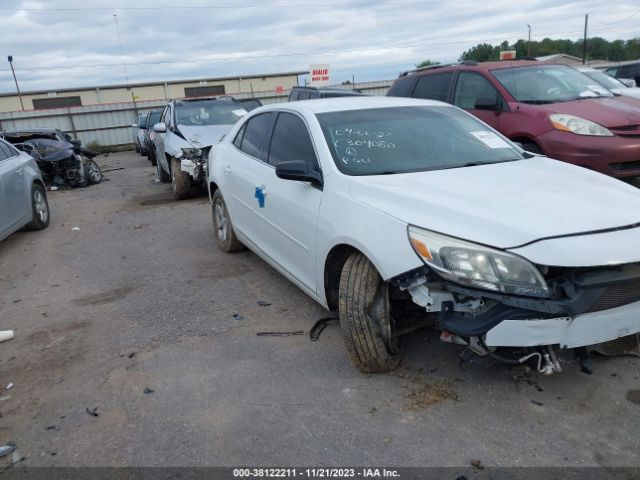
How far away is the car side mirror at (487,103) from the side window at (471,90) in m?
0.17

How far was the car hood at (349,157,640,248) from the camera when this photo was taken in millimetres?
2752

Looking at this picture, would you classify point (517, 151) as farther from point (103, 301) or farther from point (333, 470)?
point (103, 301)

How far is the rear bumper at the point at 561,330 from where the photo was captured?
8.61ft

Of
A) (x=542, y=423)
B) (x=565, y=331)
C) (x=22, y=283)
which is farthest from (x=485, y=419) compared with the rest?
(x=22, y=283)

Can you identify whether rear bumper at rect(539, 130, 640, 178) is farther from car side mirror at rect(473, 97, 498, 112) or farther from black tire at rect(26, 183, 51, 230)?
black tire at rect(26, 183, 51, 230)

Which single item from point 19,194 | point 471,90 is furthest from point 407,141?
point 19,194

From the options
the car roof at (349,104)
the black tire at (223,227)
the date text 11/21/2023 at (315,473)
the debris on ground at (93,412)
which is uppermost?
the car roof at (349,104)

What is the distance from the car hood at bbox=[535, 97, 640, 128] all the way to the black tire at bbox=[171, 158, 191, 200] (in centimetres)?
604

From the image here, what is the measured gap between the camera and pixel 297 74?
40938mm

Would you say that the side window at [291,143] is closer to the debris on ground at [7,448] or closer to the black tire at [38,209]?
the debris on ground at [7,448]

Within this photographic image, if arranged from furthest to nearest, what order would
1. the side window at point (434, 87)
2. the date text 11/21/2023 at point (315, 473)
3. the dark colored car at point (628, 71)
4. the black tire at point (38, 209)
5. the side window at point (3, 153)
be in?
the dark colored car at point (628, 71), the black tire at point (38, 209), the side window at point (434, 87), the side window at point (3, 153), the date text 11/21/2023 at point (315, 473)

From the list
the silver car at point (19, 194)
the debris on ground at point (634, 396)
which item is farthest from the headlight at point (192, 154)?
the debris on ground at point (634, 396)

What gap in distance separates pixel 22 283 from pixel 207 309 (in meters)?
2.54

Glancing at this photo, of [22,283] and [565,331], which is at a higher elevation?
[565,331]
